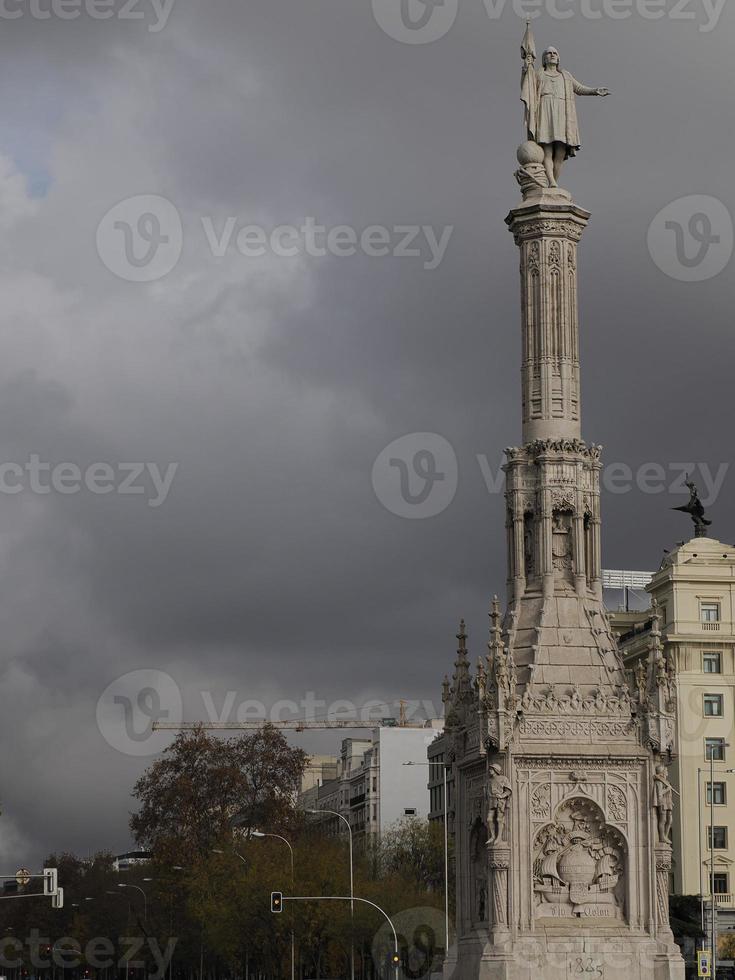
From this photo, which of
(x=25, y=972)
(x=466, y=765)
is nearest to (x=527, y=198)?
(x=466, y=765)

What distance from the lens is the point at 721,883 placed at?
90375 mm

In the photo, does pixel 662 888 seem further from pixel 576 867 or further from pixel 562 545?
pixel 562 545

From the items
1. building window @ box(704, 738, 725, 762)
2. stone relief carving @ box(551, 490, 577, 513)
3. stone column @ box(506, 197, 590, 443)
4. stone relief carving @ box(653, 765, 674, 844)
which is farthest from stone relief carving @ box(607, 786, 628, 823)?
building window @ box(704, 738, 725, 762)

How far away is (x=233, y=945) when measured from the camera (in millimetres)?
89312

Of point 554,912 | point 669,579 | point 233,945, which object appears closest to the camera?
point 554,912

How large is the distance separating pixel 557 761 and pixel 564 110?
1897cm

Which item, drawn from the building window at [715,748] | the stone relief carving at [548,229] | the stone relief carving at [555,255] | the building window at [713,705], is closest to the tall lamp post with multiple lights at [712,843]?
the building window at [715,748]

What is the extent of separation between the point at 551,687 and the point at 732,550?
49383 mm

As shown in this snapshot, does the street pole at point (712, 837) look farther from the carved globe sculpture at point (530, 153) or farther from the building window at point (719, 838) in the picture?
the carved globe sculpture at point (530, 153)

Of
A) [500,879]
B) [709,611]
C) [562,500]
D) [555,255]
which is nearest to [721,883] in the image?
[709,611]

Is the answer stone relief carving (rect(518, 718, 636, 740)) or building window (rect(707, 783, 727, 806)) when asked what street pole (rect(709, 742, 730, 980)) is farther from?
stone relief carving (rect(518, 718, 636, 740))

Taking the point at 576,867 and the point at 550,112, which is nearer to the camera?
the point at 576,867

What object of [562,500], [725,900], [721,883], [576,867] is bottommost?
[725,900]

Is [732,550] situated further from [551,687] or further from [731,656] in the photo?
[551,687]
